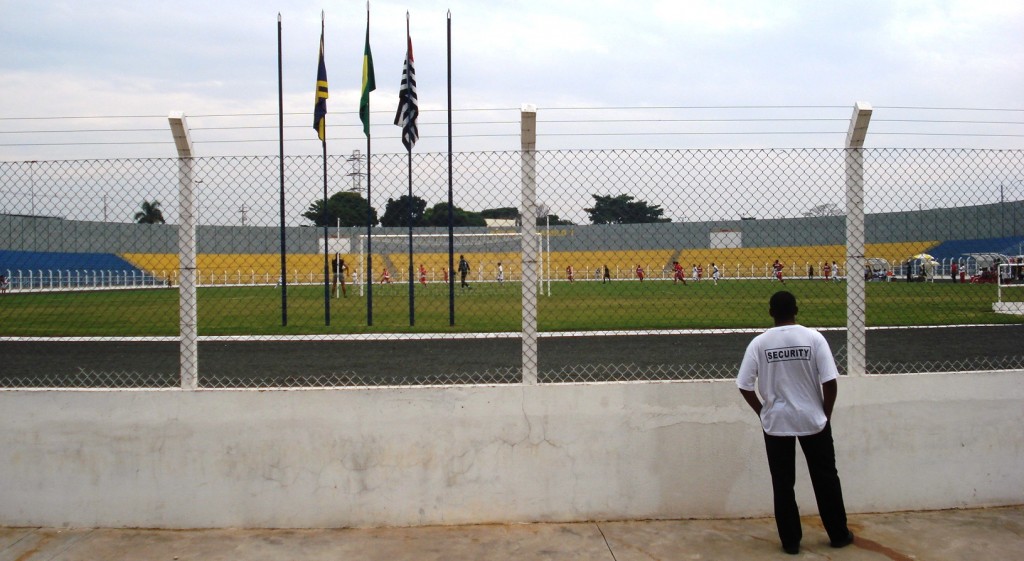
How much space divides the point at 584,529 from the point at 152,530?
104 inches

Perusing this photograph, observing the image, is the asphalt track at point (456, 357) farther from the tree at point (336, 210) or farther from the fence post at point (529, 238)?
the fence post at point (529, 238)

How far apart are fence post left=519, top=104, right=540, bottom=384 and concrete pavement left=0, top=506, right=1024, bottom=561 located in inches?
39.5

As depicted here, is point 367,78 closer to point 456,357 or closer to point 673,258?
point 456,357

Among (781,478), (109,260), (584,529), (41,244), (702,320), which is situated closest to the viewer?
(781,478)

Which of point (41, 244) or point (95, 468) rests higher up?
point (41, 244)

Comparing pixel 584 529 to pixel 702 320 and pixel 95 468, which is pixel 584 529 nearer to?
pixel 95 468

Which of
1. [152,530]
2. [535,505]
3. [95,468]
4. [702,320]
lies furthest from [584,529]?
[702,320]

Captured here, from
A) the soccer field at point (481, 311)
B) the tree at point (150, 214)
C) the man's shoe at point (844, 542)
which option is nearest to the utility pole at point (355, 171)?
the tree at point (150, 214)

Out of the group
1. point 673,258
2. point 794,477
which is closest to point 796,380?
point 794,477

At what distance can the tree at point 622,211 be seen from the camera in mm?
5504

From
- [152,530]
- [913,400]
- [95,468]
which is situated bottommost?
[152,530]

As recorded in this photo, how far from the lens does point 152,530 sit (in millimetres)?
5102

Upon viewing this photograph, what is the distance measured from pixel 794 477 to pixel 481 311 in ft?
55.9

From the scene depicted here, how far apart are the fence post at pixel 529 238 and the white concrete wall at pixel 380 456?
0.75 feet
